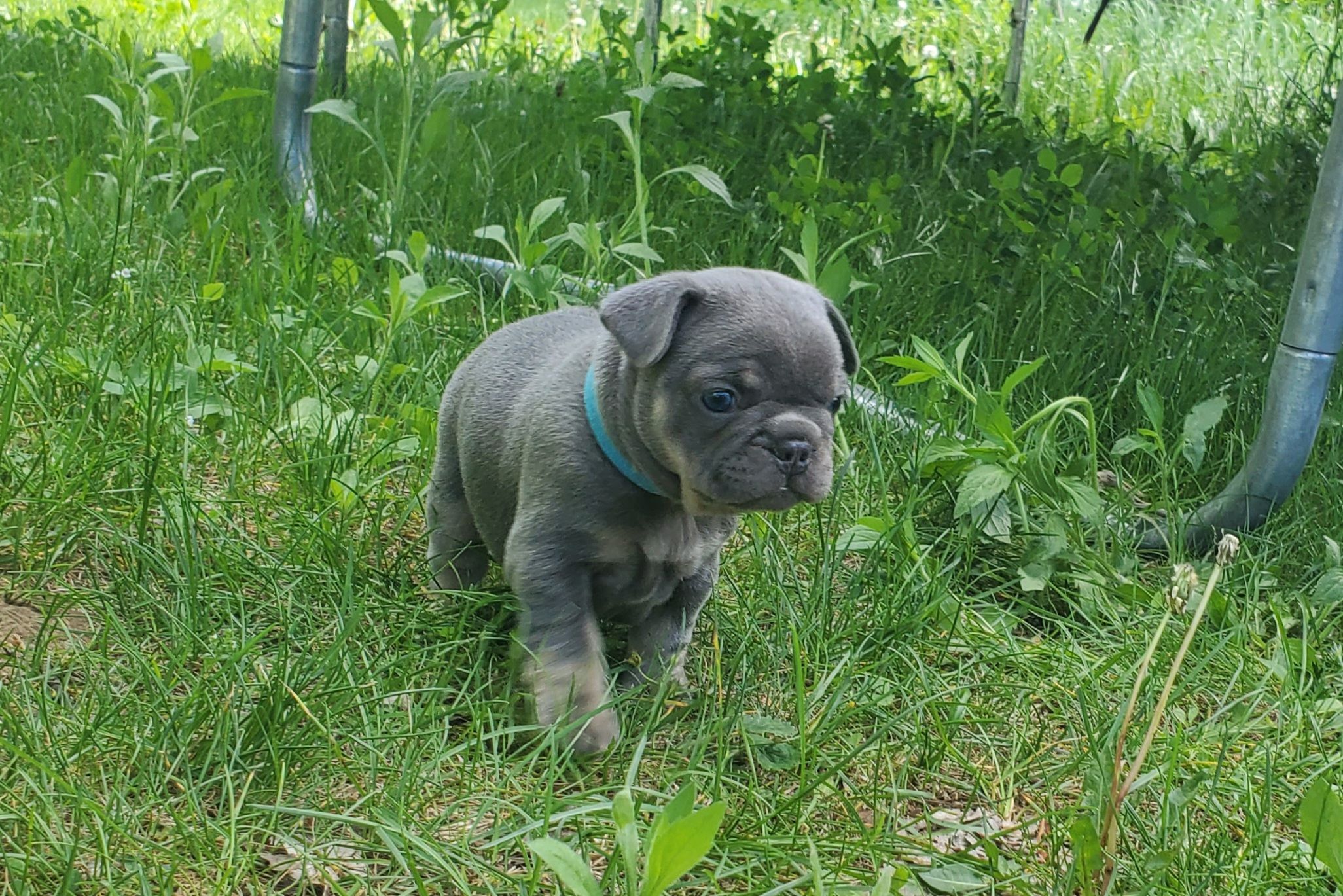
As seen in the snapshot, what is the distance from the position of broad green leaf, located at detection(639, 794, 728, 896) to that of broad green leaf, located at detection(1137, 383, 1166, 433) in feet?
6.91

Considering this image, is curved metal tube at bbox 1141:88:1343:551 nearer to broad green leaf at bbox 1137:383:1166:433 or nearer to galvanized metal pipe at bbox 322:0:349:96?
broad green leaf at bbox 1137:383:1166:433

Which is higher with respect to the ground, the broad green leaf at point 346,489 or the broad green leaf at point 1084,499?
the broad green leaf at point 346,489

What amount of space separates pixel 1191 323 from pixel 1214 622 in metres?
1.28

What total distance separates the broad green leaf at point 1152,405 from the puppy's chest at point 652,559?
1.29m

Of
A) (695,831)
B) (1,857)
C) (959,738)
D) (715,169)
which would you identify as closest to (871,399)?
(959,738)

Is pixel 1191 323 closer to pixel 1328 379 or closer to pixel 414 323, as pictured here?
pixel 1328 379

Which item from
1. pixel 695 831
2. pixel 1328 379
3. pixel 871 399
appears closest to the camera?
pixel 695 831

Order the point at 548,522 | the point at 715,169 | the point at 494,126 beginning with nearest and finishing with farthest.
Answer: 1. the point at 548,522
2. the point at 715,169
3. the point at 494,126

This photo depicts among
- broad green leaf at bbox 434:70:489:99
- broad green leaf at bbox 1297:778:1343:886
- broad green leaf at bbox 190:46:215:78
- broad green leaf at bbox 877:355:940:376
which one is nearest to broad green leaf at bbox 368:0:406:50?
broad green leaf at bbox 434:70:489:99

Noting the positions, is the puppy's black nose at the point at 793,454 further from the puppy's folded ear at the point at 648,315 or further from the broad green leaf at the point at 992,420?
the broad green leaf at the point at 992,420

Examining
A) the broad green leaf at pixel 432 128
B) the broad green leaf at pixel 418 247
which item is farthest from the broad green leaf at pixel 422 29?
the broad green leaf at pixel 418 247

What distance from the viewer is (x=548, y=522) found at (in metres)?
2.45

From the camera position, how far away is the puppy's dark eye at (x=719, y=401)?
230 centimetres

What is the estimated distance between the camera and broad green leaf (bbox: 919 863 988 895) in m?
2.11
